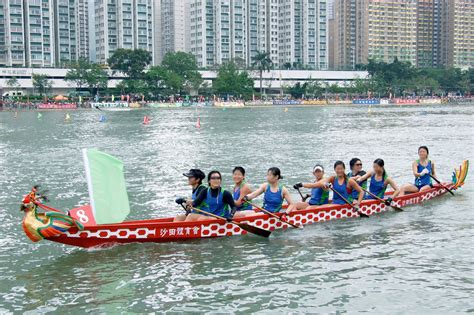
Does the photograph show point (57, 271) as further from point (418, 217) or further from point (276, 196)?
point (418, 217)

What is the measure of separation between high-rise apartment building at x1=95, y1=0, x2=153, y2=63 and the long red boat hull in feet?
516

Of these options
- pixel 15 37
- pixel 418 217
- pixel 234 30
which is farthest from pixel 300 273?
pixel 234 30

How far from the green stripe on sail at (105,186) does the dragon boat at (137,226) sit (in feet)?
0.71

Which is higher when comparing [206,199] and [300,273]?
[206,199]

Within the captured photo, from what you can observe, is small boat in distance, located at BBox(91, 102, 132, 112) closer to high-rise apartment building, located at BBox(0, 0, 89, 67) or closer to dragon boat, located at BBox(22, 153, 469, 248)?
high-rise apartment building, located at BBox(0, 0, 89, 67)

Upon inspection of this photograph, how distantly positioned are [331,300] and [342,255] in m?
2.75

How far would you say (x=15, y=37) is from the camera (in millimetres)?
144625

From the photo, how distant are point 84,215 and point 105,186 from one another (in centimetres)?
81

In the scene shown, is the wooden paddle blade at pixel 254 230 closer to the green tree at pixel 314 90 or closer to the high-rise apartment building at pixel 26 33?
the green tree at pixel 314 90

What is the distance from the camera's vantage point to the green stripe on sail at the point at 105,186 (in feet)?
40.8

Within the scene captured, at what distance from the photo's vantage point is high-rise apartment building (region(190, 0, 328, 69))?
17862 centimetres

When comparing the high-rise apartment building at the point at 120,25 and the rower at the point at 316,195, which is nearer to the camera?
the rower at the point at 316,195

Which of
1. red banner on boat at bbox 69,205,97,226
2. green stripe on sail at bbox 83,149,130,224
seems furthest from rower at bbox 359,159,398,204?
red banner on boat at bbox 69,205,97,226

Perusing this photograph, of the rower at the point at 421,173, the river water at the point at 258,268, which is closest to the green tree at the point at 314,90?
the river water at the point at 258,268
